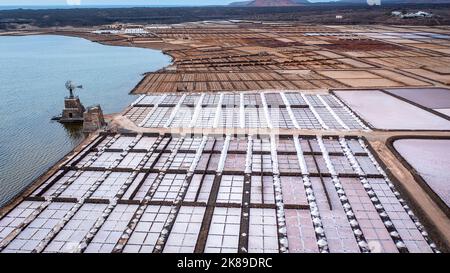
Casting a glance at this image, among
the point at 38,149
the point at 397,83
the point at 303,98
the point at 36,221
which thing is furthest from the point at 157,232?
the point at 397,83

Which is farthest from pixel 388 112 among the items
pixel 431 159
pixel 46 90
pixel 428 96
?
pixel 46 90

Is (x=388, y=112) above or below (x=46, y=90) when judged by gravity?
below

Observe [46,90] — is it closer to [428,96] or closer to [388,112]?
[388,112]

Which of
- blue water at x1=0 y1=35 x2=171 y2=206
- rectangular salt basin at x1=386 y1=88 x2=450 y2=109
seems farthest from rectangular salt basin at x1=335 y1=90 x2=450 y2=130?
blue water at x1=0 y1=35 x2=171 y2=206

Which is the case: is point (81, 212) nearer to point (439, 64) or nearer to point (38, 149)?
point (38, 149)

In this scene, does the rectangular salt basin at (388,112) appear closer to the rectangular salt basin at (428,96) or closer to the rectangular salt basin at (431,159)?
the rectangular salt basin at (428,96)
